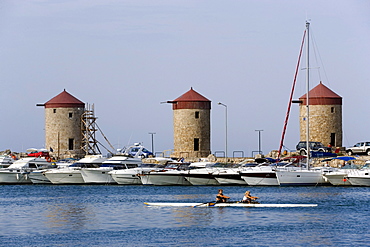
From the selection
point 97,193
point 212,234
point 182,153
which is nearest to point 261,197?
point 97,193

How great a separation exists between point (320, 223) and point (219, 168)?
19.9 meters

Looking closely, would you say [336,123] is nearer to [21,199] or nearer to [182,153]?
[182,153]

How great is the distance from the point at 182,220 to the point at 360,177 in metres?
17.1

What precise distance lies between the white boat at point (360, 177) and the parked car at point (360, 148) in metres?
20.5

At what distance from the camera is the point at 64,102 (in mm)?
82625

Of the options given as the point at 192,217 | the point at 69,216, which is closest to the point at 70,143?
the point at 69,216

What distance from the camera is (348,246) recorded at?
27594 mm

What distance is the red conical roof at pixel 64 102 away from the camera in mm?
82438

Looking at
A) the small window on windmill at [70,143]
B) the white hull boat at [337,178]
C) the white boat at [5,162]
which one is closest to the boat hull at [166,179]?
the white hull boat at [337,178]

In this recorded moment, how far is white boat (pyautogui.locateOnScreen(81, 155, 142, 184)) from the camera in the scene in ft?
178

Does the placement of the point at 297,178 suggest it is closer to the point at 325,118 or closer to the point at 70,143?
the point at 325,118

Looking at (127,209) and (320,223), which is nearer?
(320,223)

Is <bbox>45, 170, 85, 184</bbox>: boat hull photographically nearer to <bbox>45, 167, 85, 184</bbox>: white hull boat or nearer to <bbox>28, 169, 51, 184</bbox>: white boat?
<bbox>45, 167, 85, 184</bbox>: white hull boat

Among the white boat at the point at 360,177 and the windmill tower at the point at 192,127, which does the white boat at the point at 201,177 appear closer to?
the white boat at the point at 360,177
